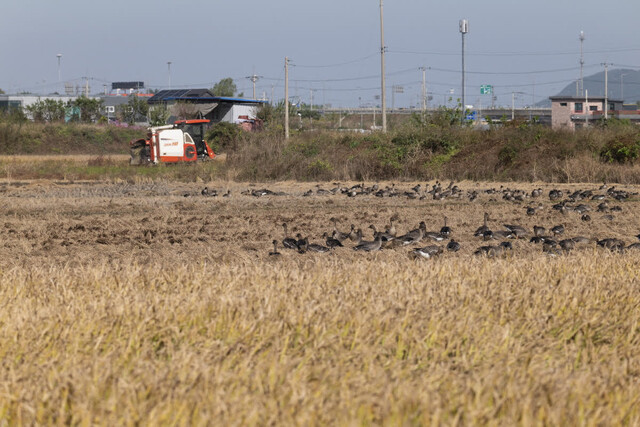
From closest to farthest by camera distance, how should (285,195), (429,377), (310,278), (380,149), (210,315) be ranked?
(429,377) → (210,315) → (310,278) → (285,195) → (380,149)

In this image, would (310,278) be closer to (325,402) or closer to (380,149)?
(325,402)

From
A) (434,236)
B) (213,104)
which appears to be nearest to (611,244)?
(434,236)

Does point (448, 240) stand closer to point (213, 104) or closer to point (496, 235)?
point (496, 235)

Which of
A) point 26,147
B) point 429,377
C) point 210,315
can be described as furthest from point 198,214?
point 26,147

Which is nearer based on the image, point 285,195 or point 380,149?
point 285,195

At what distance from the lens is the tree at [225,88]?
457ft

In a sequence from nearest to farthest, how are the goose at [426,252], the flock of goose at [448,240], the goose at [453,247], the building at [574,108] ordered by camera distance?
the goose at [426,252] → the flock of goose at [448,240] → the goose at [453,247] → the building at [574,108]

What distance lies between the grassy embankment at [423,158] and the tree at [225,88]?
100115 mm

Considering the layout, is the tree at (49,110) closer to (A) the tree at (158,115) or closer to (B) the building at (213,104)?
(A) the tree at (158,115)

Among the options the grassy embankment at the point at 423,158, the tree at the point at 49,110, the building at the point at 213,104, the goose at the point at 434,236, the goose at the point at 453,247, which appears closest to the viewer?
the goose at the point at 453,247

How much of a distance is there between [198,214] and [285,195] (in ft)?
19.9

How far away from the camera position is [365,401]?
4.36m

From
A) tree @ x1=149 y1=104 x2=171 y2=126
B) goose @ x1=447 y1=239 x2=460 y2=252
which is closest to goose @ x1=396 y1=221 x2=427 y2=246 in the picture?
goose @ x1=447 y1=239 x2=460 y2=252

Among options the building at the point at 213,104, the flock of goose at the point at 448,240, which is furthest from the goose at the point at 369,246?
the building at the point at 213,104
